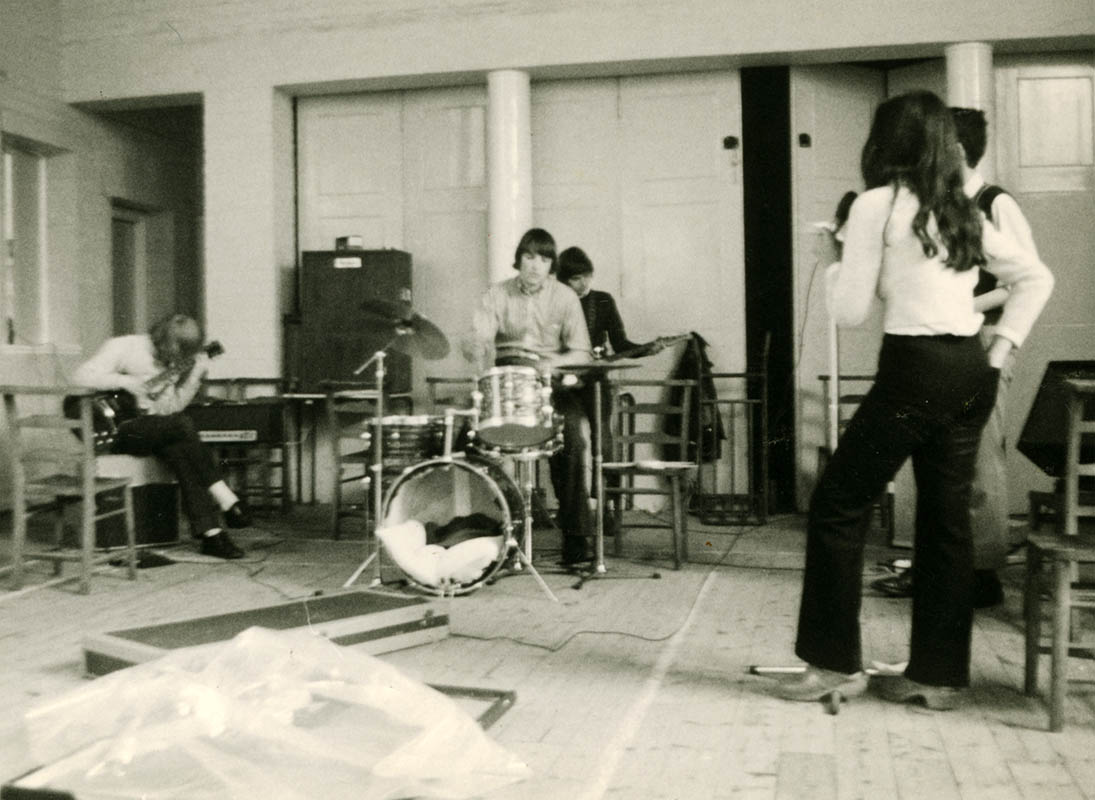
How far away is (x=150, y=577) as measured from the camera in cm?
546

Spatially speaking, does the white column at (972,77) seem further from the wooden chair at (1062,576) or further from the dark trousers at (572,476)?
the wooden chair at (1062,576)

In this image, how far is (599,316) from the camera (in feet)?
Answer: 23.4

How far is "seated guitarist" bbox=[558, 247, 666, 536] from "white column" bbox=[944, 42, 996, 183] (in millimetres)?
2375

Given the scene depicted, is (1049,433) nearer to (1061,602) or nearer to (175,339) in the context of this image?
(1061,602)

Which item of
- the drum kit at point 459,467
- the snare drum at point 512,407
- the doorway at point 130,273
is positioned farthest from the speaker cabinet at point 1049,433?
the doorway at point 130,273

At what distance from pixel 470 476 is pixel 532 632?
0.89m

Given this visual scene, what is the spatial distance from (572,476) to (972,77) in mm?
3768

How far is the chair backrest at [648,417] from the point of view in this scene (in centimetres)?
649

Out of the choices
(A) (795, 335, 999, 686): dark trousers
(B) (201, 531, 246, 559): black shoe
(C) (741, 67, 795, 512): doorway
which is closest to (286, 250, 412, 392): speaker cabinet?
(B) (201, 531, 246, 559): black shoe

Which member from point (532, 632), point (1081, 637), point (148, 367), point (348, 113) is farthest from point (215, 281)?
point (1081, 637)

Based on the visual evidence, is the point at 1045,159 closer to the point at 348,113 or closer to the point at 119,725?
the point at 348,113

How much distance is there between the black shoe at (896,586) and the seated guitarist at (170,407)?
3115 millimetres

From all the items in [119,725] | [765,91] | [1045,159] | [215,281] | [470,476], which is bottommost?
[119,725]

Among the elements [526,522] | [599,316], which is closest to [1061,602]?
[526,522]
